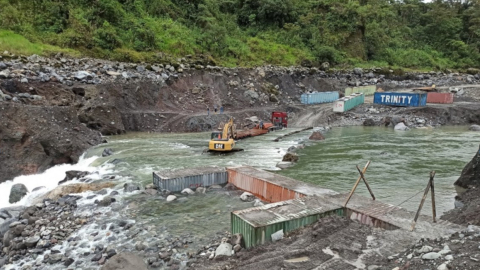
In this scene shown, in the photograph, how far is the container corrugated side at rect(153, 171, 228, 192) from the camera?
15.9 m

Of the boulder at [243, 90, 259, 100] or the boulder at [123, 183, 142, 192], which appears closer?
the boulder at [123, 183, 142, 192]

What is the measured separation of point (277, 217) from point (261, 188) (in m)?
4.52

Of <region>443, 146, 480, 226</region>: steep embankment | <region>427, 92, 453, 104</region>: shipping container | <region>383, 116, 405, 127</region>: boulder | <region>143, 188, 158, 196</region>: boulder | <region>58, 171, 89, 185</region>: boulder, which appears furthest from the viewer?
<region>427, 92, 453, 104</region>: shipping container

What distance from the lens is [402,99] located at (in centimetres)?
4159

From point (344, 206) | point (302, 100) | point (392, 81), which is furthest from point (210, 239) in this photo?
point (392, 81)

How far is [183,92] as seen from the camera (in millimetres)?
38438

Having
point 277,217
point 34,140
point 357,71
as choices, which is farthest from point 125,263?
point 357,71

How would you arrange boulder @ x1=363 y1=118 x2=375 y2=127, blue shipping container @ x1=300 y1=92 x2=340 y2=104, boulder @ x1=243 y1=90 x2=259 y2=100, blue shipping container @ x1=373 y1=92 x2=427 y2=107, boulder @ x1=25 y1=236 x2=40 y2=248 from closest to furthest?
boulder @ x1=25 y1=236 x2=40 y2=248 < boulder @ x1=363 y1=118 x2=375 y2=127 < blue shipping container @ x1=373 y1=92 x2=427 y2=107 < boulder @ x1=243 y1=90 x2=259 y2=100 < blue shipping container @ x1=300 y1=92 x2=340 y2=104

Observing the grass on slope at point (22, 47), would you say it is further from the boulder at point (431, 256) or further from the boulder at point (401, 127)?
the boulder at point (431, 256)

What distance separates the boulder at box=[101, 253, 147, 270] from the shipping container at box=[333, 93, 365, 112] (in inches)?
1338

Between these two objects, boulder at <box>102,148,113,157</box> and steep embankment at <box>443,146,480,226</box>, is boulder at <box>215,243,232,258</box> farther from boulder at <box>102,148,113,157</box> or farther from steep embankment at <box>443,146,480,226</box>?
Answer: boulder at <box>102,148,113,157</box>

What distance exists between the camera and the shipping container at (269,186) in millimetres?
13945

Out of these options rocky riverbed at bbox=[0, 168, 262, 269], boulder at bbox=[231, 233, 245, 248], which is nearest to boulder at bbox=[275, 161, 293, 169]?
rocky riverbed at bbox=[0, 168, 262, 269]

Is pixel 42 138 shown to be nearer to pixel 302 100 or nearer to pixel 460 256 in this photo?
pixel 460 256
